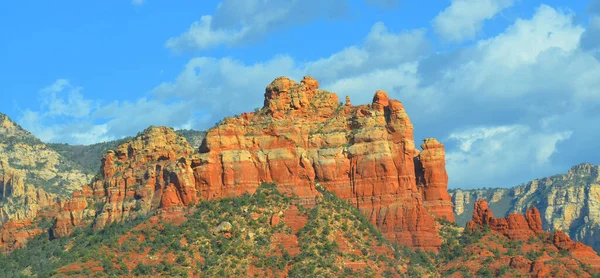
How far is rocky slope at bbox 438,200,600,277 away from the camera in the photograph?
16588cm

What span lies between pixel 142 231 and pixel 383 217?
31.1m

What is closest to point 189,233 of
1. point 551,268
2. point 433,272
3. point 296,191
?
point 296,191

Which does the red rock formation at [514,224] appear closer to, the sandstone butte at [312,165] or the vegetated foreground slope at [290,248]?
the vegetated foreground slope at [290,248]

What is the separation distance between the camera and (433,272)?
16900 cm

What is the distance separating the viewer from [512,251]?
566 ft

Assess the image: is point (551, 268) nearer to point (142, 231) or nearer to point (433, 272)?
point (433, 272)

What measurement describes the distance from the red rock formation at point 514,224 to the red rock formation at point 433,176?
389cm

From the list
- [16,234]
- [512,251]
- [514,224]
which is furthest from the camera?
[16,234]

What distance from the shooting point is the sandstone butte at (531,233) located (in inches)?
6752

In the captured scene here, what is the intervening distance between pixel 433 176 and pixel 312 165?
15925 millimetres

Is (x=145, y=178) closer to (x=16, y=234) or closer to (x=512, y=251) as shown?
(x=16, y=234)

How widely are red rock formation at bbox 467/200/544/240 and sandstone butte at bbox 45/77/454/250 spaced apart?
4.32 meters

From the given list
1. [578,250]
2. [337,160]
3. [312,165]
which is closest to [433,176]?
[337,160]

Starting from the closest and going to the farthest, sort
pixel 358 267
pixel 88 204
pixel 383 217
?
pixel 358 267
pixel 383 217
pixel 88 204
